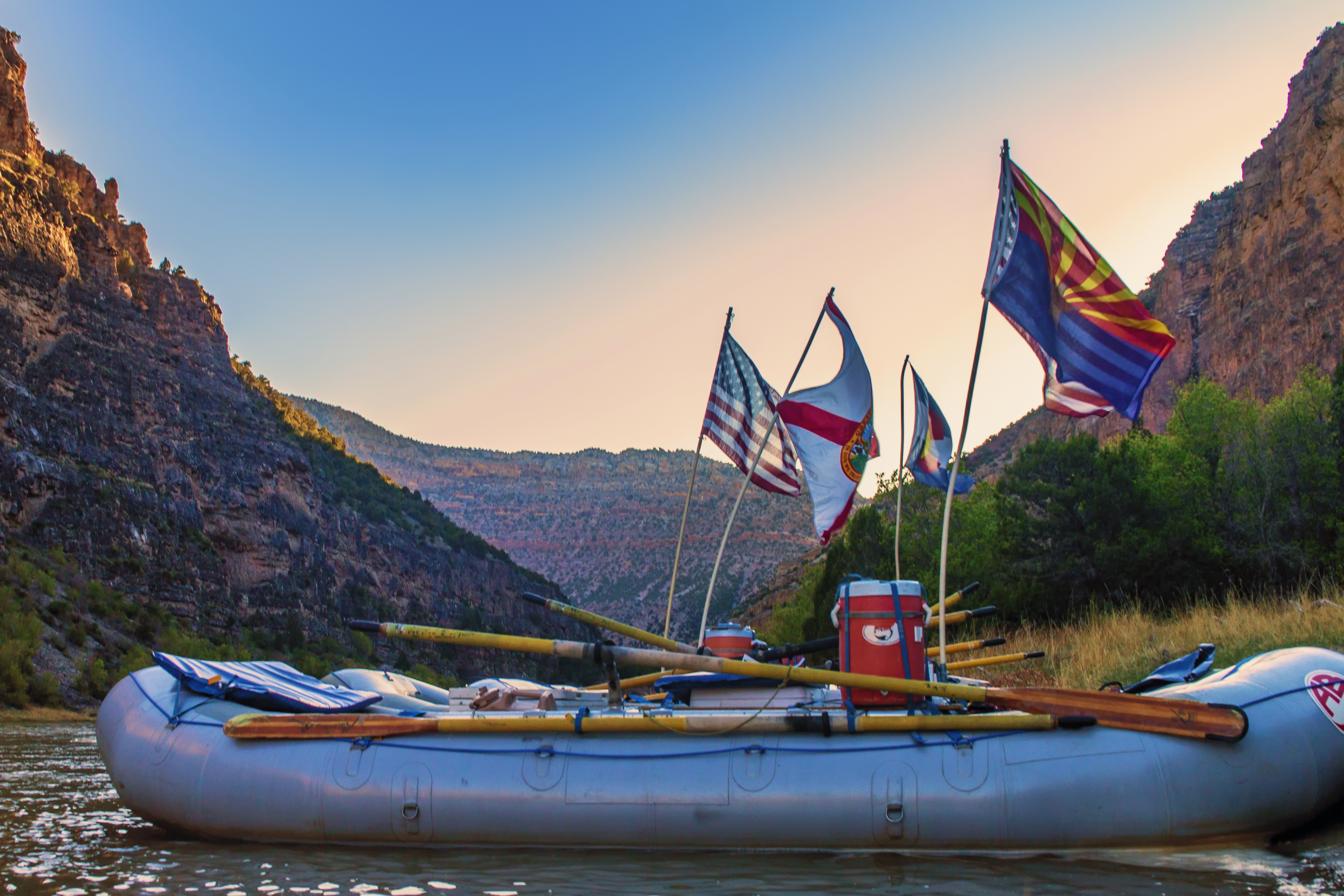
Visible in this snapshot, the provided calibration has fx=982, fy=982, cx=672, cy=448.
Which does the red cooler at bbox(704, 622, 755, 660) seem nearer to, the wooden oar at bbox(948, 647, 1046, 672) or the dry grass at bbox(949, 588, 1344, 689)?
the wooden oar at bbox(948, 647, 1046, 672)

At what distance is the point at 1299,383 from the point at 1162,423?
139 ft

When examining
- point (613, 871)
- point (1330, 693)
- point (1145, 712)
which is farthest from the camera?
point (1330, 693)

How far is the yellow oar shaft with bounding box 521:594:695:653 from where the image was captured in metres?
9.52

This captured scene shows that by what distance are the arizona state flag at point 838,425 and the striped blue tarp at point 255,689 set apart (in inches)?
238

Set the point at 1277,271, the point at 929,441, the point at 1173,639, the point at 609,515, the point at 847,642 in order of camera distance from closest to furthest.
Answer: the point at 847,642 < the point at 1173,639 < the point at 929,441 < the point at 1277,271 < the point at 609,515

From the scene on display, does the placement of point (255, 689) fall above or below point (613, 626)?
below

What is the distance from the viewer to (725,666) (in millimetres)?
7449

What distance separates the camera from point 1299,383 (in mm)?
29844

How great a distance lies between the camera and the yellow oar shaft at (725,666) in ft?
23.5

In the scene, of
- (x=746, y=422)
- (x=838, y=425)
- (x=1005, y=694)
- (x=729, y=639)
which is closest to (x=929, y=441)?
(x=746, y=422)

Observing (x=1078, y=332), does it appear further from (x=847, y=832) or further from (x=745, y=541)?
(x=745, y=541)

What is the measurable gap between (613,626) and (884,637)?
10.9ft

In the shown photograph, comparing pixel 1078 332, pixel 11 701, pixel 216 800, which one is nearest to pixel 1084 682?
pixel 1078 332

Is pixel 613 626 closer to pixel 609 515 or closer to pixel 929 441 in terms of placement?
pixel 929 441
